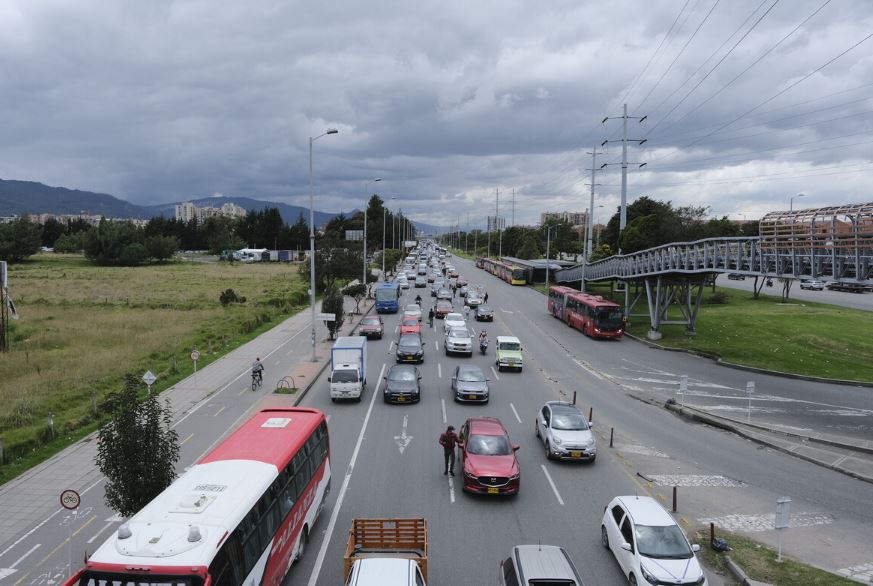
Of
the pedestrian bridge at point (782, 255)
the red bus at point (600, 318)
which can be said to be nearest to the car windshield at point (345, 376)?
the pedestrian bridge at point (782, 255)

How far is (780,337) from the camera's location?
134 feet

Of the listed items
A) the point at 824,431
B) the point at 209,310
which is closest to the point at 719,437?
the point at 824,431

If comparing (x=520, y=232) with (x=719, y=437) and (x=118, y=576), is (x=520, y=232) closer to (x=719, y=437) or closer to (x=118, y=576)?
(x=719, y=437)

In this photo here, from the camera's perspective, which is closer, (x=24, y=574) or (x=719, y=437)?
(x=24, y=574)

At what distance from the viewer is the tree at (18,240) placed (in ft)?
334

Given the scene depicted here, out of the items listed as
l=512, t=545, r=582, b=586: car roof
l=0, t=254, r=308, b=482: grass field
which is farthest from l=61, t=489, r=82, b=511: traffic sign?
l=512, t=545, r=582, b=586: car roof

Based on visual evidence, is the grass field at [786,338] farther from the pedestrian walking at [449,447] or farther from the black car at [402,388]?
the pedestrian walking at [449,447]

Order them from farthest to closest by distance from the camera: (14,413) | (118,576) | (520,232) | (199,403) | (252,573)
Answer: (520,232)
(199,403)
(14,413)
(252,573)
(118,576)

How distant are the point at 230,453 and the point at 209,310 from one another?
137ft

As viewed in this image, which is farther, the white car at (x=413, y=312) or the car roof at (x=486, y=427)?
the white car at (x=413, y=312)

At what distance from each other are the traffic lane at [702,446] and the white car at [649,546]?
6.92m

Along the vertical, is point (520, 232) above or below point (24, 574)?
above

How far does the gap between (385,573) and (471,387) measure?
51.4ft

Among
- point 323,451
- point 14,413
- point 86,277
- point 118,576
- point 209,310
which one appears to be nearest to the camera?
point 118,576
